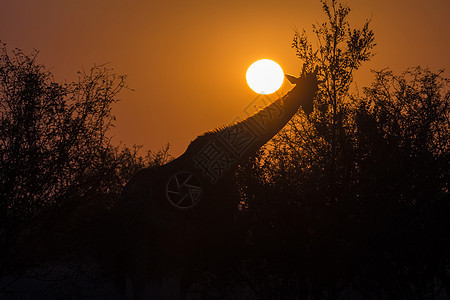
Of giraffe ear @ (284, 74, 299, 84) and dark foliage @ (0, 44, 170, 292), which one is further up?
giraffe ear @ (284, 74, 299, 84)

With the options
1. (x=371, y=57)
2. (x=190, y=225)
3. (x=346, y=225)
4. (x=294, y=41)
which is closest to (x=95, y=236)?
(x=190, y=225)

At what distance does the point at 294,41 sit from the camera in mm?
20609

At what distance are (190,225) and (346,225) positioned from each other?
6.39m

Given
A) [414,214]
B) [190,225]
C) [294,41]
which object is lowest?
[414,214]

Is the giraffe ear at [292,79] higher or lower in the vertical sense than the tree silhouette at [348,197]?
higher

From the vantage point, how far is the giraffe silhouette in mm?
18875

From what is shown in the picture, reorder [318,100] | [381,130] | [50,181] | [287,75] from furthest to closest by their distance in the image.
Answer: [287,75] → [318,100] → [381,130] → [50,181]

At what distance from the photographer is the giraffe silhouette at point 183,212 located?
18875 millimetres

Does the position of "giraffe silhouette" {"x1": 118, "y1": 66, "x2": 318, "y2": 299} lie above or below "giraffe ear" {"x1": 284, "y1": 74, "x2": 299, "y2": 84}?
below

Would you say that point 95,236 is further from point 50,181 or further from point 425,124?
point 425,124

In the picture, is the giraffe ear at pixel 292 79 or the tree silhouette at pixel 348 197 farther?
the giraffe ear at pixel 292 79

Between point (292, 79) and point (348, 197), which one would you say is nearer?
point (348, 197)

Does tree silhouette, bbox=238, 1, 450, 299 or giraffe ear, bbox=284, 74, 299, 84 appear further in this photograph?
giraffe ear, bbox=284, 74, 299, 84

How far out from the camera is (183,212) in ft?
63.2
